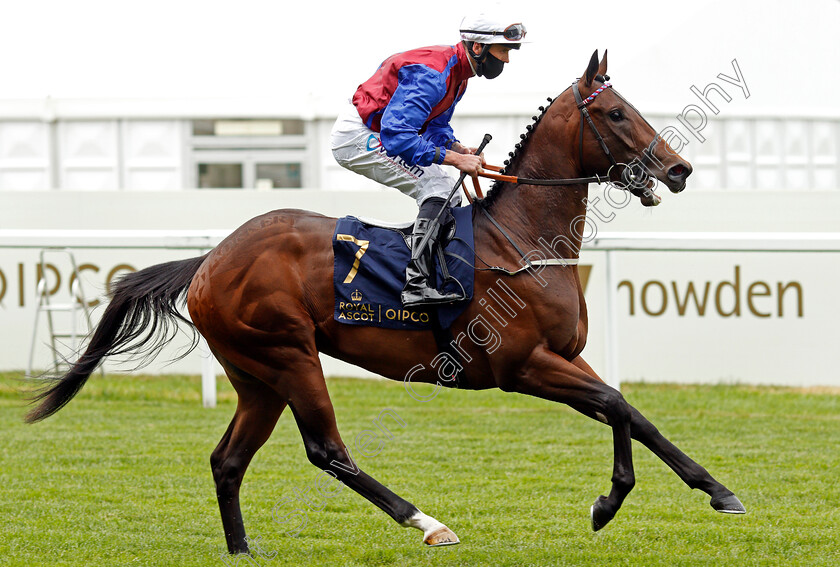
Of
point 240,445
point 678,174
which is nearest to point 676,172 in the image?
point 678,174

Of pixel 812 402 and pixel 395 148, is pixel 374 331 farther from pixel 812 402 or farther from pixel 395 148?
pixel 812 402

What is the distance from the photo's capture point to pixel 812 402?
8.01 metres

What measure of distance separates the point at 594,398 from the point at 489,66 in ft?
4.25

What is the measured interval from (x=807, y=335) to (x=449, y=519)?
4699 mm

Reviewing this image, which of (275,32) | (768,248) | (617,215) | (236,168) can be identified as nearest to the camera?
(768,248)

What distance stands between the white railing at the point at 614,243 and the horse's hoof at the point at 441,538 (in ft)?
11.6

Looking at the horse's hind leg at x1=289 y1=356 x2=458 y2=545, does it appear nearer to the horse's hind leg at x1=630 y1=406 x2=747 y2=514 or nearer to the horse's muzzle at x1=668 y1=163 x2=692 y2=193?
the horse's hind leg at x1=630 y1=406 x2=747 y2=514

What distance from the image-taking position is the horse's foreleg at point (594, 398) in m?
3.73

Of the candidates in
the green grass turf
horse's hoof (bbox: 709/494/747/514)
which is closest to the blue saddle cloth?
the green grass turf

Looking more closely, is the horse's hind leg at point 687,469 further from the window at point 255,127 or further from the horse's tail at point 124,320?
the window at point 255,127

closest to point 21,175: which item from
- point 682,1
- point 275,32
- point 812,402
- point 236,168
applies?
point 236,168

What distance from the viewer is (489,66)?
406 centimetres

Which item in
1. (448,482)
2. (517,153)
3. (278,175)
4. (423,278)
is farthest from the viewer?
(278,175)

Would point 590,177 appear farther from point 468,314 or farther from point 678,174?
point 468,314
